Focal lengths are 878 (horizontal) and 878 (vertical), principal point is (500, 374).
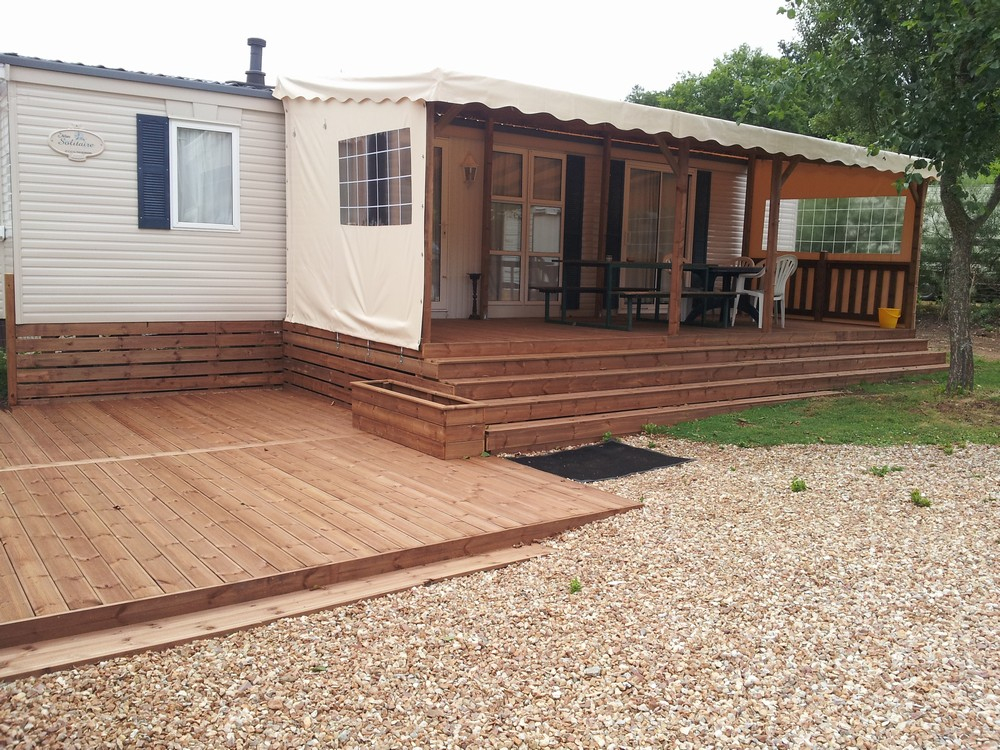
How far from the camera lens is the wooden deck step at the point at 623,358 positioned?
636 cm

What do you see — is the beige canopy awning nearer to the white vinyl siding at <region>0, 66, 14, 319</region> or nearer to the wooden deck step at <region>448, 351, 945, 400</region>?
the wooden deck step at <region>448, 351, 945, 400</region>

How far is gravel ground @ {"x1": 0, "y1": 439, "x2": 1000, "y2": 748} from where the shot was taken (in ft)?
8.37

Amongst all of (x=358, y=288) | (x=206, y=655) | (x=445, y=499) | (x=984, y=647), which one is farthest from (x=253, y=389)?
(x=984, y=647)

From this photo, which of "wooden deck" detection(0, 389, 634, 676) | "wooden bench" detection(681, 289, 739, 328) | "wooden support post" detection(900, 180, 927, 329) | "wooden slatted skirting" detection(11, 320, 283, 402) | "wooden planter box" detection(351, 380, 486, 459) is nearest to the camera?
"wooden deck" detection(0, 389, 634, 676)

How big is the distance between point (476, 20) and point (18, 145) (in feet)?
73.8

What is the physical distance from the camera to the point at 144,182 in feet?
25.4

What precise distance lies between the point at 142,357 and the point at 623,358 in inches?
168

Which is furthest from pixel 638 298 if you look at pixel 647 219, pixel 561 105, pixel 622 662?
pixel 622 662

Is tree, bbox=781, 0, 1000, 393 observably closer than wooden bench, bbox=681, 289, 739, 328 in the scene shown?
Yes

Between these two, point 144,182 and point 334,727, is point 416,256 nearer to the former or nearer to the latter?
point 144,182

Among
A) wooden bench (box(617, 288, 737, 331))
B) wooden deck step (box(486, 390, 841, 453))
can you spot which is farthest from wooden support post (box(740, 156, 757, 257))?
wooden deck step (box(486, 390, 841, 453))

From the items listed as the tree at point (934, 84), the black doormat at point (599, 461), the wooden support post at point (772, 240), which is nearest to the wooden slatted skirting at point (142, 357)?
the black doormat at point (599, 461)

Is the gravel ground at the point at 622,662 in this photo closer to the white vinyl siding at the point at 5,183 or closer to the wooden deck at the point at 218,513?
the wooden deck at the point at 218,513

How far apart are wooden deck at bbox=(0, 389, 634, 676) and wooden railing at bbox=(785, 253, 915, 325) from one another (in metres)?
6.89
